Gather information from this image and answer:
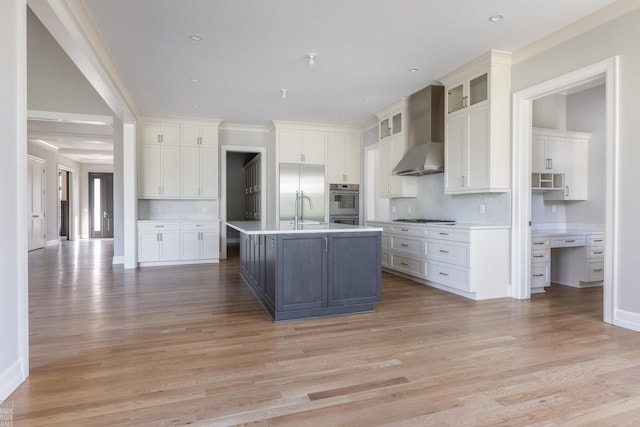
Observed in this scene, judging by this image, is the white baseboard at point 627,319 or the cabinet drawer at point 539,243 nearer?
the white baseboard at point 627,319

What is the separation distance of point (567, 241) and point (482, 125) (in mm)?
1851

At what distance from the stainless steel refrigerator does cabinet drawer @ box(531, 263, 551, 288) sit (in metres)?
3.81

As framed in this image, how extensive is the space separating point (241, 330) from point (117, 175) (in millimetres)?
4728

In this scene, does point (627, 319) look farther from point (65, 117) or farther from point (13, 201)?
point (65, 117)

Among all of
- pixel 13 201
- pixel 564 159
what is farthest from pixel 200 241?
pixel 564 159

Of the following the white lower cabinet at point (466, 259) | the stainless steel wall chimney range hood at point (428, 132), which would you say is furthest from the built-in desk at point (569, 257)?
the stainless steel wall chimney range hood at point (428, 132)

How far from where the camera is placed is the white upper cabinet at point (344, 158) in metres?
7.23

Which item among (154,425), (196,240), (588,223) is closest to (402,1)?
(154,425)

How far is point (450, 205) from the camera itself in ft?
16.6

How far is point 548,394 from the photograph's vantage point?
1943mm

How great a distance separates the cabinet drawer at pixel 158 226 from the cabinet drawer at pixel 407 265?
3.84 m

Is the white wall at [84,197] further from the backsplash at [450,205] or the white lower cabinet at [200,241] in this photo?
the backsplash at [450,205]

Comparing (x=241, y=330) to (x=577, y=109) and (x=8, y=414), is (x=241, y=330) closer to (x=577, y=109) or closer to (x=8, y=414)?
(x=8, y=414)

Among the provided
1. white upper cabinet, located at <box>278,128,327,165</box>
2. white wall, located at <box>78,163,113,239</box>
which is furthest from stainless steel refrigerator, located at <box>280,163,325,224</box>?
white wall, located at <box>78,163,113,239</box>
